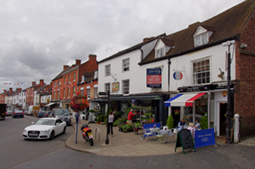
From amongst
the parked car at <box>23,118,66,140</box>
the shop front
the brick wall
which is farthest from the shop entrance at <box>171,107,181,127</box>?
the parked car at <box>23,118,66,140</box>

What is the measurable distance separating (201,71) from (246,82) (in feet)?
9.01

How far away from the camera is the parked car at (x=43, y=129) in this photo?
1080cm

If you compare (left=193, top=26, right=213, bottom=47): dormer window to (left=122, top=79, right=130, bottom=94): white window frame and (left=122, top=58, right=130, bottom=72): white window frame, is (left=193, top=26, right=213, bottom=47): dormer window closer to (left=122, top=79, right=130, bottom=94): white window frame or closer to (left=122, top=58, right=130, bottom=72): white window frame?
(left=122, top=58, right=130, bottom=72): white window frame

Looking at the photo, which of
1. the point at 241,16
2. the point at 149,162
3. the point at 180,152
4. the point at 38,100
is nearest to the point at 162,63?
the point at 241,16

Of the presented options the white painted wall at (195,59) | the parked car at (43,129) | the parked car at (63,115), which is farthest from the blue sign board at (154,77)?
the parked car at (63,115)

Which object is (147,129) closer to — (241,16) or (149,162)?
(149,162)

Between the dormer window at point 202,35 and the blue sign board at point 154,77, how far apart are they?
12.3 ft

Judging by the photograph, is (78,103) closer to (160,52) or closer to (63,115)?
(160,52)

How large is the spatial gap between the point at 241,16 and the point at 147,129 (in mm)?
9456

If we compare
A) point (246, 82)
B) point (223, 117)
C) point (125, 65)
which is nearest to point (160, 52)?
point (125, 65)

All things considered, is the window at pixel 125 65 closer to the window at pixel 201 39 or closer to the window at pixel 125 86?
the window at pixel 125 86

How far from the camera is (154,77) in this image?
15586mm

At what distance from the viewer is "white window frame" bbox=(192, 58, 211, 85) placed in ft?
40.3

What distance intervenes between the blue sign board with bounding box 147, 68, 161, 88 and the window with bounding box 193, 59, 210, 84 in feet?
10.3
